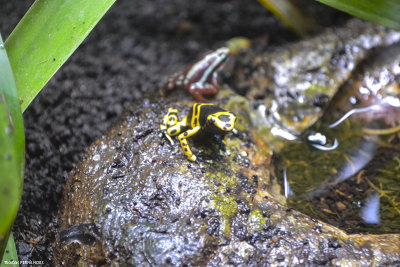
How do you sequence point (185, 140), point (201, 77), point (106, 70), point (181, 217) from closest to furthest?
point (181, 217) → point (185, 140) → point (201, 77) → point (106, 70)

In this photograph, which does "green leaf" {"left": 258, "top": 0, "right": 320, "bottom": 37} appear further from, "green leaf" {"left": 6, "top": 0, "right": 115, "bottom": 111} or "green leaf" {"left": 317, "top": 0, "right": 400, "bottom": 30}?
"green leaf" {"left": 6, "top": 0, "right": 115, "bottom": 111}

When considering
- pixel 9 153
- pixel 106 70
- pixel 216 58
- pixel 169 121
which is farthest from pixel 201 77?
pixel 9 153

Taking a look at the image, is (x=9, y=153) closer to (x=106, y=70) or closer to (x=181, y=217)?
(x=181, y=217)

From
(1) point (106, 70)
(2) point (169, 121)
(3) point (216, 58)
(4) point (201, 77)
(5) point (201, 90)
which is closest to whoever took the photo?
(2) point (169, 121)

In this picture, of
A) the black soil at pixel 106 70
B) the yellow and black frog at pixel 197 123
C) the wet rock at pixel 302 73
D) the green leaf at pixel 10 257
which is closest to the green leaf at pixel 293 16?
the wet rock at pixel 302 73

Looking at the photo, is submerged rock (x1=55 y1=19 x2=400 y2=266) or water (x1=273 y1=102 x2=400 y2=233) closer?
submerged rock (x1=55 y1=19 x2=400 y2=266)

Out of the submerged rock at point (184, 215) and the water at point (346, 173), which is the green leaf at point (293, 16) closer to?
the water at point (346, 173)

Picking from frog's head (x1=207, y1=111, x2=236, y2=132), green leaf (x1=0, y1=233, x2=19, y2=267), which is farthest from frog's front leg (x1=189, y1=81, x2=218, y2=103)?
green leaf (x1=0, y1=233, x2=19, y2=267)
